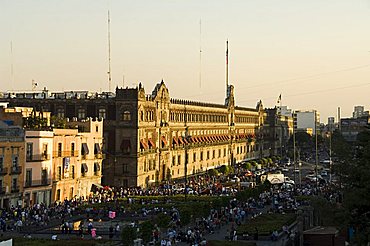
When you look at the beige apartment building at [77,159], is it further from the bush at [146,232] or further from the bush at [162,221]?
the bush at [146,232]

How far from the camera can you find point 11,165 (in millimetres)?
65625

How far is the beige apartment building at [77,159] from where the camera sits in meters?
74.6

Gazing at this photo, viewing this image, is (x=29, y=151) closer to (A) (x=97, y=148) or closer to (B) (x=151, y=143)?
(A) (x=97, y=148)

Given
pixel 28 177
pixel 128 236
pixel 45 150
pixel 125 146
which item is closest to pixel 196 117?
pixel 125 146

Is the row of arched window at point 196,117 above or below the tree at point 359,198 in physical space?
above

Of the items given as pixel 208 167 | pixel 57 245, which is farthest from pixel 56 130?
pixel 208 167

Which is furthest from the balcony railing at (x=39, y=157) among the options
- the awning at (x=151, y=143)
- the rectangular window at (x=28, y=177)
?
the awning at (x=151, y=143)

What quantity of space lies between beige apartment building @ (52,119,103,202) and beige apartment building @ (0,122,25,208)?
6.82 metres

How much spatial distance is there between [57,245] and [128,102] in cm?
5439

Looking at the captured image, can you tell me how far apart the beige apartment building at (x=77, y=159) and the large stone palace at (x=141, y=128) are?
24.5 ft

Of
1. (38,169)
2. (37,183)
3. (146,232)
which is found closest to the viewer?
(146,232)

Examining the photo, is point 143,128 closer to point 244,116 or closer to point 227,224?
point 227,224

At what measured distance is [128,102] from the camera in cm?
9569

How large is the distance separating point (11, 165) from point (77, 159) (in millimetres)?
→ 14599
